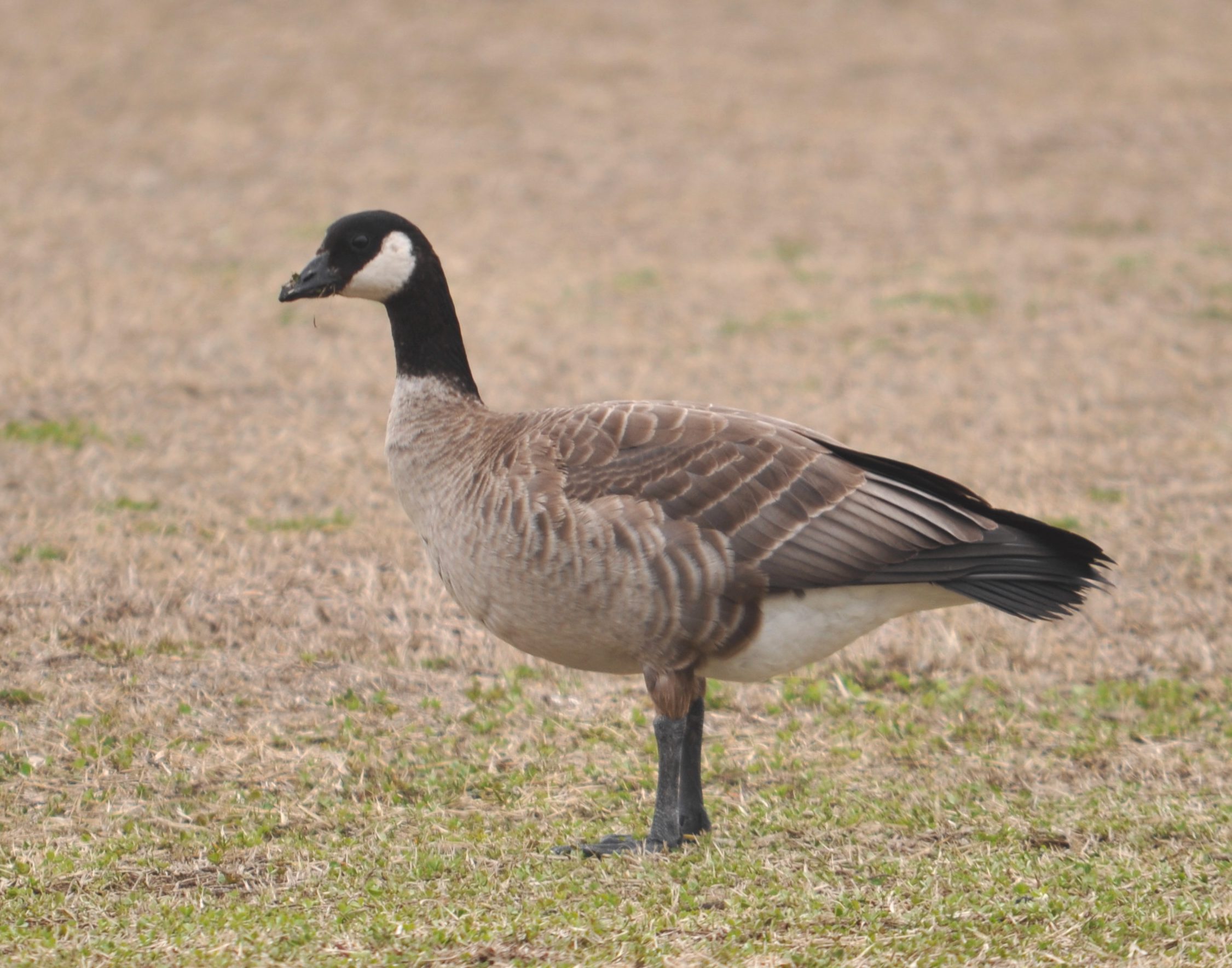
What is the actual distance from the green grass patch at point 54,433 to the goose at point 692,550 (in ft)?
18.1

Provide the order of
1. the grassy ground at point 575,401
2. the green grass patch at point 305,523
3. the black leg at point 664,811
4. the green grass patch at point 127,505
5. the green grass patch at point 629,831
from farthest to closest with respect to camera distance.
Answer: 1. the green grass patch at point 127,505
2. the green grass patch at point 305,523
3. the black leg at point 664,811
4. the grassy ground at point 575,401
5. the green grass patch at point 629,831

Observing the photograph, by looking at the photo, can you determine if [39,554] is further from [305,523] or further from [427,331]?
[427,331]

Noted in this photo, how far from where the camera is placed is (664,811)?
511 centimetres

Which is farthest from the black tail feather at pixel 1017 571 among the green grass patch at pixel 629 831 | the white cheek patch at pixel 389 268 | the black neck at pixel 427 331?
the white cheek patch at pixel 389 268

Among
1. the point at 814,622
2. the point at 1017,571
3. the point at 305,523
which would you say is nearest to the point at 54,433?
the point at 305,523

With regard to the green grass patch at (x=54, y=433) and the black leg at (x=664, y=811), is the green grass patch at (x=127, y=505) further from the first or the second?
the black leg at (x=664, y=811)

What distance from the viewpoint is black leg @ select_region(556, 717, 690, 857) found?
5027 millimetres

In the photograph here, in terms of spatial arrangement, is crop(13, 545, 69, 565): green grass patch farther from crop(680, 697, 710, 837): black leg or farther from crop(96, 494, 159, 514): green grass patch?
crop(680, 697, 710, 837): black leg

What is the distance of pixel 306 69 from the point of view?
72.5 ft

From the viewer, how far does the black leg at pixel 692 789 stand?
5285 millimetres

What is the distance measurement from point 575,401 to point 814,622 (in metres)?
6.21

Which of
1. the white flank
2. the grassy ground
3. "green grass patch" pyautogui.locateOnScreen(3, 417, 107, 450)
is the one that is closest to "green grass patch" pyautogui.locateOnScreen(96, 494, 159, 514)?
the grassy ground

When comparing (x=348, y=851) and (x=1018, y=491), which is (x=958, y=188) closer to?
(x=1018, y=491)

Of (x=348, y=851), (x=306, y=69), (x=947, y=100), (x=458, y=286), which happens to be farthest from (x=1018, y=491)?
(x=306, y=69)
